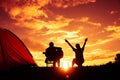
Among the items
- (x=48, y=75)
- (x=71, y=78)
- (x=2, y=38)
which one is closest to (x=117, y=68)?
(x=71, y=78)

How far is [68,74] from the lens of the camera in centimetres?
1055

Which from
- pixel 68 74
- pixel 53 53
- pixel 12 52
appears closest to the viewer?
pixel 68 74

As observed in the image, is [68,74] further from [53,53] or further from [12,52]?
[53,53]

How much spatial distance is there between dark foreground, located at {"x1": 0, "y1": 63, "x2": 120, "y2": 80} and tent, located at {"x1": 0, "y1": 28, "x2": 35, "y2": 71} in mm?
A: 533

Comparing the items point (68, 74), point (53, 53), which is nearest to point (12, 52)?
point (53, 53)

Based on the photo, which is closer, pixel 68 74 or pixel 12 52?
pixel 68 74

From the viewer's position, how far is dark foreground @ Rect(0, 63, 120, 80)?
10038 mm

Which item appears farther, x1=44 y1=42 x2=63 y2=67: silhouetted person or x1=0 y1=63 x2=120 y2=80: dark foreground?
x1=44 y1=42 x2=63 y2=67: silhouetted person

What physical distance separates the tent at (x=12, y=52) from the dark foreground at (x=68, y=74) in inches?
21.0

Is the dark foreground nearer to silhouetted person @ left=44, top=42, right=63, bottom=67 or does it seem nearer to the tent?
the tent

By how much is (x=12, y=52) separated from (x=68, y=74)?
3.45 meters

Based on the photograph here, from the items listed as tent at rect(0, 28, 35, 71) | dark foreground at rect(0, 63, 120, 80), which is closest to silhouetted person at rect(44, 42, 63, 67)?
tent at rect(0, 28, 35, 71)

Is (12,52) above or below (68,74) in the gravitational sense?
above

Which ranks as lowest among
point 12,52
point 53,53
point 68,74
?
point 68,74
